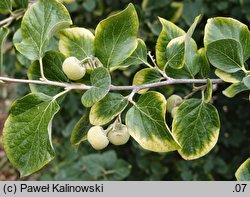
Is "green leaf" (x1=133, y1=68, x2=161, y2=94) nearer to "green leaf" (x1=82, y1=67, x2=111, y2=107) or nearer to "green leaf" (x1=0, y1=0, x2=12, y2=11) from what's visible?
"green leaf" (x1=82, y1=67, x2=111, y2=107)

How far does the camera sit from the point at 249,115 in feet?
5.43

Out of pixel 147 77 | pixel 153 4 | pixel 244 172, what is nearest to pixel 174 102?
pixel 147 77

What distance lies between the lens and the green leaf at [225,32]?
2.58 ft

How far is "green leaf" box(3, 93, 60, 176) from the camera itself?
0.75m

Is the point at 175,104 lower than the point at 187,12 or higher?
A: higher

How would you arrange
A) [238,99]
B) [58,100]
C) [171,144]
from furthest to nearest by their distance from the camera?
[238,99], [58,100], [171,144]

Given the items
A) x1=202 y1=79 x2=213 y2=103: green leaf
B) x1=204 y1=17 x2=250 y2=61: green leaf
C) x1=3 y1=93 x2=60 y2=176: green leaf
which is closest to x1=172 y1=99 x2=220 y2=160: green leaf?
x1=202 y1=79 x2=213 y2=103: green leaf

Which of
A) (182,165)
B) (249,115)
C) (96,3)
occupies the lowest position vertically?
(182,165)

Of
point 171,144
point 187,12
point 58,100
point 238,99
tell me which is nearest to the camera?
point 171,144

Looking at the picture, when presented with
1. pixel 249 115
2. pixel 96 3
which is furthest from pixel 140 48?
pixel 249 115

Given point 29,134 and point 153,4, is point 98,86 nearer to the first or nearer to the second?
point 29,134

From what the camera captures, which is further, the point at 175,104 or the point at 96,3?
the point at 96,3

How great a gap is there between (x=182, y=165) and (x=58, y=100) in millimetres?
888

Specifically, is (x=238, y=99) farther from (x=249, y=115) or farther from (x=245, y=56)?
(x=245, y=56)
